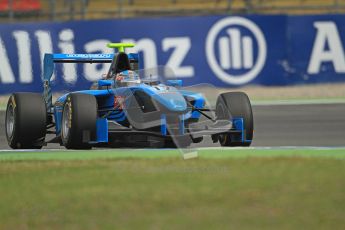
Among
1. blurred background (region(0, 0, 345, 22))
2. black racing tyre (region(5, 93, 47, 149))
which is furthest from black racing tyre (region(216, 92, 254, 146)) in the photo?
blurred background (region(0, 0, 345, 22))

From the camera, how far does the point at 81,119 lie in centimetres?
1282

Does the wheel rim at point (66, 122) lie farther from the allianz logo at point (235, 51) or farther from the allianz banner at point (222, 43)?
the allianz logo at point (235, 51)

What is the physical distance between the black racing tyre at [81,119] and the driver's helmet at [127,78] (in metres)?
0.75

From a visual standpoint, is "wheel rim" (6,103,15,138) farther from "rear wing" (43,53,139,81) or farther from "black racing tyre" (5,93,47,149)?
"rear wing" (43,53,139,81)

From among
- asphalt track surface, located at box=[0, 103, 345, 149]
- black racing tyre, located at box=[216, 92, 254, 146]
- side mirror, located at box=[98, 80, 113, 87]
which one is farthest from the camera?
asphalt track surface, located at box=[0, 103, 345, 149]

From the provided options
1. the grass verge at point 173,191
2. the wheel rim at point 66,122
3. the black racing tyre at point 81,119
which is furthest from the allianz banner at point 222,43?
the grass verge at point 173,191

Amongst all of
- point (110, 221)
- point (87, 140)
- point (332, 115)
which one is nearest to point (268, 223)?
point (110, 221)

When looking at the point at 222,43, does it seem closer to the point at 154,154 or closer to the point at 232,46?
the point at 232,46

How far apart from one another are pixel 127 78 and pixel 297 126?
4.12 meters

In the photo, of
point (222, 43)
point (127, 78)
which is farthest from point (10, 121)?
point (222, 43)

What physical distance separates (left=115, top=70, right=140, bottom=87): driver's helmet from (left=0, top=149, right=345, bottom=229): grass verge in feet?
3.06

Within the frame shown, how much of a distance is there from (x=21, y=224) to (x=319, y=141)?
7.00 metres

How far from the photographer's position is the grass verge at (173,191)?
8562 millimetres

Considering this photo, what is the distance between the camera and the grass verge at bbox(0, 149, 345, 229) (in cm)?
856
